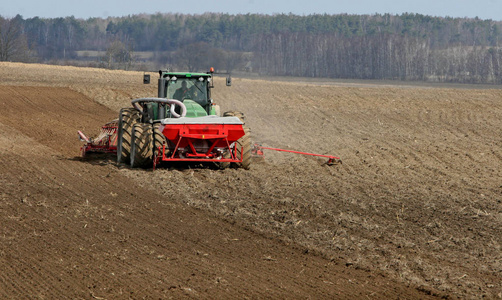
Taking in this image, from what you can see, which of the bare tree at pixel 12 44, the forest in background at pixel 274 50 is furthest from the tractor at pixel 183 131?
the bare tree at pixel 12 44

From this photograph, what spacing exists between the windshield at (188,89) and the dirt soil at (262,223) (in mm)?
1711

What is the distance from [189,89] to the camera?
14258 millimetres

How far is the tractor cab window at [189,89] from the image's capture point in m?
14.1

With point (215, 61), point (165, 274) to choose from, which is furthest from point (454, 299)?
point (215, 61)

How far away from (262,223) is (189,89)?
5.84 m

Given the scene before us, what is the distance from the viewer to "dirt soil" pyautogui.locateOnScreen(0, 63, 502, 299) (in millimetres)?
6789

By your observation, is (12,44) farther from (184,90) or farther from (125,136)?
(125,136)

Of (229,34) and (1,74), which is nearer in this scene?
(1,74)

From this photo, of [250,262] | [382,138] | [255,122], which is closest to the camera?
[250,262]

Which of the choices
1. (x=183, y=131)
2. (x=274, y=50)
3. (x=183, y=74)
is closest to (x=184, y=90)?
(x=183, y=74)

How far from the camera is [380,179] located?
1302 cm

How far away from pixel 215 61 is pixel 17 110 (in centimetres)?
1578

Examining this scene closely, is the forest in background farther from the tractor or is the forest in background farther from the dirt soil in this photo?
the dirt soil

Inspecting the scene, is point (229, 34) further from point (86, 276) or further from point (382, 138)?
point (86, 276)
